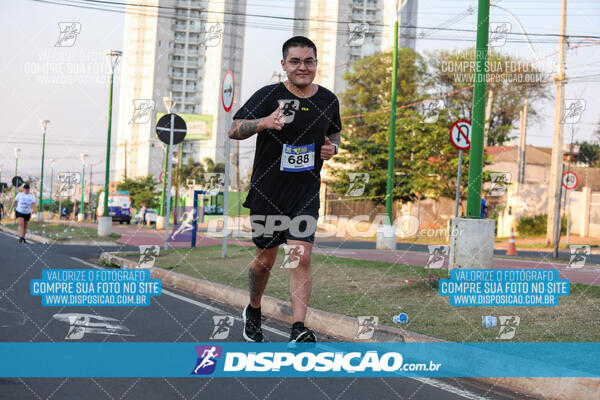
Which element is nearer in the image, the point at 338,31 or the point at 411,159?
the point at 411,159

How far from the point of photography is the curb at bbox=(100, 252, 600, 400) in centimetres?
397

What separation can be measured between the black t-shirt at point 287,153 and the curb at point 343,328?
1.58 metres

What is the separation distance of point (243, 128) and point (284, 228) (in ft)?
2.37

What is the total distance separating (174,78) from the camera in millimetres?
104500

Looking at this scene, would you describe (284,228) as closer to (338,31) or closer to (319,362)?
(319,362)

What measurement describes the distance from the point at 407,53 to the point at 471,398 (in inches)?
1863

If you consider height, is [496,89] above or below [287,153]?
above

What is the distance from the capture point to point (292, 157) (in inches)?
177

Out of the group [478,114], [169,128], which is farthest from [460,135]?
[478,114]

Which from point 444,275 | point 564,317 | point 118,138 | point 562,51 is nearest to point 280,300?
point 444,275

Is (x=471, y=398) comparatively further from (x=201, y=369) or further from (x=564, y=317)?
(x=564, y=317)

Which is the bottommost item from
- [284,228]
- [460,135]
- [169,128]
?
[284,228]

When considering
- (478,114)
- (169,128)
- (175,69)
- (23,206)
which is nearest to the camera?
(478,114)

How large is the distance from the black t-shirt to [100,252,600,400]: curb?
1578 mm
